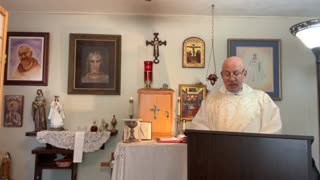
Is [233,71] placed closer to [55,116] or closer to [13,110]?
[55,116]

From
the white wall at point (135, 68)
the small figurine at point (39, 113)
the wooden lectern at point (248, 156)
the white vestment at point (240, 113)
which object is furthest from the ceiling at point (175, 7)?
the wooden lectern at point (248, 156)

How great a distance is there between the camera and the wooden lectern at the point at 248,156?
50.2 inches

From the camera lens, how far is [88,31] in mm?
3410

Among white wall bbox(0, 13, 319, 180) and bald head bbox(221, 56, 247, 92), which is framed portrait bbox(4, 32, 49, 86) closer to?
white wall bbox(0, 13, 319, 180)

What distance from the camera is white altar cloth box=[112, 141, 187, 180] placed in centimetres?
241

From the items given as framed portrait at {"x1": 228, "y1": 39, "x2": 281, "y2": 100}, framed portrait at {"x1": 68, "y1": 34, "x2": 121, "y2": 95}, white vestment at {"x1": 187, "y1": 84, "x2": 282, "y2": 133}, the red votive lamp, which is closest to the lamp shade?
white vestment at {"x1": 187, "y1": 84, "x2": 282, "y2": 133}

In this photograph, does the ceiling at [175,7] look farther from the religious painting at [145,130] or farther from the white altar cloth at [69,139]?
the white altar cloth at [69,139]

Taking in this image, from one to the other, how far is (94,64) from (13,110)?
1.02 metres

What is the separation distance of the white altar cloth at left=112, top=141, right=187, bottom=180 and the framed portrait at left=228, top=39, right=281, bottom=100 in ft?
4.62

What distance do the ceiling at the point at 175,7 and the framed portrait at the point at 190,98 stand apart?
85 cm

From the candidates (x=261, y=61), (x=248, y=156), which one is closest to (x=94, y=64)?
(x=261, y=61)

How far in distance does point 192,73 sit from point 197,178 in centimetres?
207

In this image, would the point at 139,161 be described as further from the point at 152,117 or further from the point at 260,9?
the point at 260,9

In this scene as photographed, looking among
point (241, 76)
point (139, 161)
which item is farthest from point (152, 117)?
point (241, 76)
